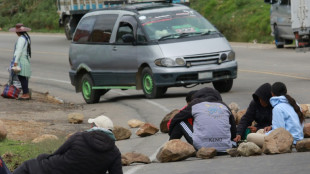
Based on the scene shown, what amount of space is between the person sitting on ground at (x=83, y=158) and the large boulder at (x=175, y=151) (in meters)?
3.31

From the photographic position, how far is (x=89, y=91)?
21.3m

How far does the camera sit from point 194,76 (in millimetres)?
19531

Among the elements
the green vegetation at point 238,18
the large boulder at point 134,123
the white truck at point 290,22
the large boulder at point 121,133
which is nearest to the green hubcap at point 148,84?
the large boulder at point 134,123

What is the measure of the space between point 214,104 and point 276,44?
23.1 meters

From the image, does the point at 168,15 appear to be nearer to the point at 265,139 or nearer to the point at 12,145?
the point at 12,145

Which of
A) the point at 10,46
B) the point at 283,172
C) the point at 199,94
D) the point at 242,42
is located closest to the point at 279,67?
the point at 242,42

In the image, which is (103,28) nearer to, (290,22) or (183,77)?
(183,77)

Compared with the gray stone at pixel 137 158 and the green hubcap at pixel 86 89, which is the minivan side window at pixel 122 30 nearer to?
the green hubcap at pixel 86 89

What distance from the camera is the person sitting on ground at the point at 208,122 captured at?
11516mm

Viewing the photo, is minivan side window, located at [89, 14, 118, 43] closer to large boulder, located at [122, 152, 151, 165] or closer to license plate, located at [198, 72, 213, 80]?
license plate, located at [198, 72, 213, 80]

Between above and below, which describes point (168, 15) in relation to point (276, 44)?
above

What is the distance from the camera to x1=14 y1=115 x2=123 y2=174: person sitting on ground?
817 centimetres

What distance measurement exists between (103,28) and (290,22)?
12030mm

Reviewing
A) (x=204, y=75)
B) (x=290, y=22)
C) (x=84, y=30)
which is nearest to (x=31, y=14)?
(x=290, y=22)
